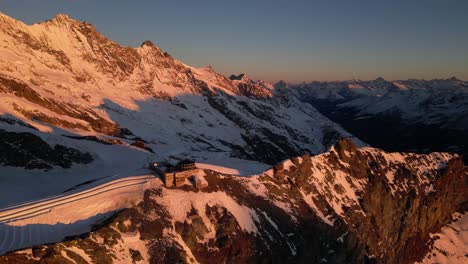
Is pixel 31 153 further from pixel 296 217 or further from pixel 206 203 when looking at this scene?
pixel 296 217

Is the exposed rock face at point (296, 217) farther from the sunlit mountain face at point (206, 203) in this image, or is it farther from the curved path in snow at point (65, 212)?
the curved path in snow at point (65, 212)

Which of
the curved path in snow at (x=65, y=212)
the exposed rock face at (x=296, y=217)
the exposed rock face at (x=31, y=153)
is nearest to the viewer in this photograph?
the curved path in snow at (x=65, y=212)

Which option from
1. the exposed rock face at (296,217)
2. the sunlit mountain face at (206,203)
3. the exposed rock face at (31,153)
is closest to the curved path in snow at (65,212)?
the sunlit mountain face at (206,203)

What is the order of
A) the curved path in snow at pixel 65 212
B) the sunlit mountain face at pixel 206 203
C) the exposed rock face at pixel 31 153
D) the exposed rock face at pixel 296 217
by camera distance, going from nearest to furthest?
1. the curved path in snow at pixel 65 212
2. the sunlit mountain face at pixel 206 203
3. the exposed rock face at pixel 296 217
4. the exposed rock face at pixel 31 153

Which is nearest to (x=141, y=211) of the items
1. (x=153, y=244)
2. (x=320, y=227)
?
(x=153, y=244)

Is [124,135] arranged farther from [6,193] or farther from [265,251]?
[265,251]

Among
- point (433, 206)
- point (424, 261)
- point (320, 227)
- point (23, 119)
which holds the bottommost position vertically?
point (424, 261)

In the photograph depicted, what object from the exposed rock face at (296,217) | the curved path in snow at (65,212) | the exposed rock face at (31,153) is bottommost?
the exposed rock face at (296,217)
